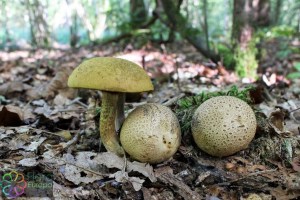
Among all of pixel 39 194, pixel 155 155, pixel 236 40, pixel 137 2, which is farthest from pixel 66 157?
pixel 137 2

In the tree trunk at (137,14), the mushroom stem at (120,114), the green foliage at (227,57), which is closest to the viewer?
the mushroom stem at (120,114)

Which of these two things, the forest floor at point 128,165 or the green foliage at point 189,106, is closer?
the forest floor at point 128,165

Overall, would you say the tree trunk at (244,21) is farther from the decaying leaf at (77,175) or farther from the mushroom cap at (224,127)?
the decaying leaf at (77,175)

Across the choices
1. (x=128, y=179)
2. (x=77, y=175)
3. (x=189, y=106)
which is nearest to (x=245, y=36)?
(x=189, y=106)

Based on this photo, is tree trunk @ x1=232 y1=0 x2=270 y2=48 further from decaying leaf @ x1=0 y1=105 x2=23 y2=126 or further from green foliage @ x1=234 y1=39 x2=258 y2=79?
decaying leaf @ x1=0 y1=105 x2=23 y2=126

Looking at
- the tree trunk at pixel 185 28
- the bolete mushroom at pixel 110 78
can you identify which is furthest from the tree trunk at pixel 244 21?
the bolete mushroom at pixel 110 78

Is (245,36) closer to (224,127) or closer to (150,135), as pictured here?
(224,127)
